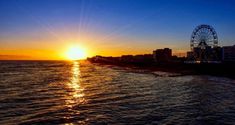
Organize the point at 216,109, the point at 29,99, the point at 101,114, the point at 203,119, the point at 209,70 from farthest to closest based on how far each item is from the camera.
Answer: the point at 209,70
the point at 29,99
the point at 216,109
the point at 101,114
the point at 203,119

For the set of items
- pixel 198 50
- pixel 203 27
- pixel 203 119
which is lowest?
pixel 203 119

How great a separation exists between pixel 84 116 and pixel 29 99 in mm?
8669

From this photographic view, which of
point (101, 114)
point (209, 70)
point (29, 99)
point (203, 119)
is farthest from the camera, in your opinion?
point (209, 70)

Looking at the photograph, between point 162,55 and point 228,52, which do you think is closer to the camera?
point 228,52

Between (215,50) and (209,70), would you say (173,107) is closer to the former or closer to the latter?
(209,70)

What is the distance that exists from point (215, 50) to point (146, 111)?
263 ft

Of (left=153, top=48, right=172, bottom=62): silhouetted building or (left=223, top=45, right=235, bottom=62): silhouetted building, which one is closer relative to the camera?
(left=223, top=45, right=235, bottom=62): silhouetted building

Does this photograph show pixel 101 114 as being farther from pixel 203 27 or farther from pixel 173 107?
pixel 203 27

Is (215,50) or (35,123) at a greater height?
(215,50)

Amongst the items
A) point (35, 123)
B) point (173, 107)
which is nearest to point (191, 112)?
point (173, 107)

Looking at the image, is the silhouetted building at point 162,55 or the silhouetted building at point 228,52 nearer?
the silhouetted building at point 228,52

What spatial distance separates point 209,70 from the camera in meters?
72.2

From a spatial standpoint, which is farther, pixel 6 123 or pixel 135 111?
pixel 135 111

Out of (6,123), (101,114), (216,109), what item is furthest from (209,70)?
(6,123)
